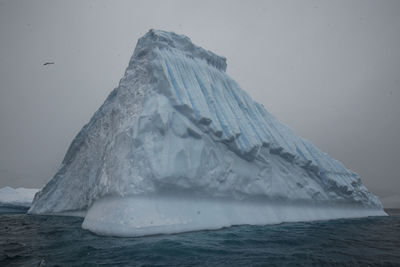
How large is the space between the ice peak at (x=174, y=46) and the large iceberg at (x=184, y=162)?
0.11 feet

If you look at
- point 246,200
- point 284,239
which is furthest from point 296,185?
point 284,239

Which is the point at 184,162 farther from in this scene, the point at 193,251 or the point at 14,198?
the point at 14,198

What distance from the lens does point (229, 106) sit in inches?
320

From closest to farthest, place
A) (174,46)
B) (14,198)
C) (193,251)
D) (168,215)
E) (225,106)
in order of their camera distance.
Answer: (193,251) → (168,215) → (225,106) → (174,46) → (14,198)

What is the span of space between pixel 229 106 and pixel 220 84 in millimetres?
1039

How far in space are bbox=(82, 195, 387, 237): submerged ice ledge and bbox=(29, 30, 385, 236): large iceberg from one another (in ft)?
0.07

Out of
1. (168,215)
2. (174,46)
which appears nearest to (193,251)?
(168,215)

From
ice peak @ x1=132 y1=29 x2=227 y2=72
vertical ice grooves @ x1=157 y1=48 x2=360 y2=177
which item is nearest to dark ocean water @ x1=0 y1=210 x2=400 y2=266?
vertical ice grooves @ x1=157 y1=48 x2=360 y2=177

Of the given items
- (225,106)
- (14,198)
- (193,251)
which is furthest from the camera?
(14,198)

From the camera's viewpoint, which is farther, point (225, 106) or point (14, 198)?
Result: point (14, 198)

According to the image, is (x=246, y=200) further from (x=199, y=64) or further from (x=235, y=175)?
(x=199, y=64)

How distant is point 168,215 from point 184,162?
1244 millimetres

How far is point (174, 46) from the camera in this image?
8117mm

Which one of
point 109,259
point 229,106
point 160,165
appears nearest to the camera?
point 109,259
